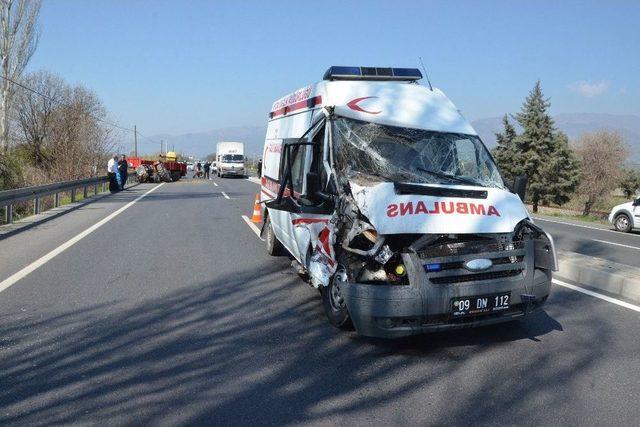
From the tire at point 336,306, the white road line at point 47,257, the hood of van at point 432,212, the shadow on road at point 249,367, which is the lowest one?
the white road line at point 47,257

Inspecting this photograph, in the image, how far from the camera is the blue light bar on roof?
23.0 ft

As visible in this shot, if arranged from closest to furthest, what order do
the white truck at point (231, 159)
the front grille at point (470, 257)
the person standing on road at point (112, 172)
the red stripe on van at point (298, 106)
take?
1. the front grille at point (470, 257)
2. the red stripe on van at point (298, 106)
3. the person standing on road at point (112, 172)
4. the white truck at point (231, 159)

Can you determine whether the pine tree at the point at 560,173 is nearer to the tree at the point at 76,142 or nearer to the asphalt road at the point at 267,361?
the tree at the point at 76,142

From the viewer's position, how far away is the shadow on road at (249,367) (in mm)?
3824

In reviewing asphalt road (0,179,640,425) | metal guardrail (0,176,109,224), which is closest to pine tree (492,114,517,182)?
metal guardrail (0,176,109,224)

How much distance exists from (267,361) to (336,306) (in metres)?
1.05

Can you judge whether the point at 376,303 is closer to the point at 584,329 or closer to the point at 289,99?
the point at 584,329

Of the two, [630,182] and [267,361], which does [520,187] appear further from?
[630,182]

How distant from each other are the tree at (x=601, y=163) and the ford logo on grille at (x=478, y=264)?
Result: 59.0 m

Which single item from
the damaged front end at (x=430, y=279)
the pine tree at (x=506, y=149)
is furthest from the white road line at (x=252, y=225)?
the pine tree at (x=506, y=149)

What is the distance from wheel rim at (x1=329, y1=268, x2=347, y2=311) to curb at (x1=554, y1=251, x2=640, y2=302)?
3.89 metres

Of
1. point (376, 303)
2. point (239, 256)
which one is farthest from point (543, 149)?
point (376, 303)

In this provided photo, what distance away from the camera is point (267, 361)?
4.71m

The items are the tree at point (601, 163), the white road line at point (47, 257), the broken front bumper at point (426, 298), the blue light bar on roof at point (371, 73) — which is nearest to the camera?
the broken front bumper at point (426, 298)
